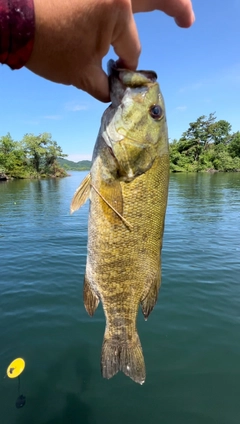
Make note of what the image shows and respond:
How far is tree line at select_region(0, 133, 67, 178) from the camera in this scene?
8050 cm

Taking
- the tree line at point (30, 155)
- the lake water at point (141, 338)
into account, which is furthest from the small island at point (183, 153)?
the lake water at point (141, 338)

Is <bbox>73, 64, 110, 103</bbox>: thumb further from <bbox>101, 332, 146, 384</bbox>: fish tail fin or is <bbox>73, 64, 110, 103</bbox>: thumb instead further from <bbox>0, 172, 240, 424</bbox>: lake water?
<bbox>0, 172, 240, 424</bbox>: lake water

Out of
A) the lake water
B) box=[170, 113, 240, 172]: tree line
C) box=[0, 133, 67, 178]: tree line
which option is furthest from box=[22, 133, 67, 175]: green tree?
the lake water

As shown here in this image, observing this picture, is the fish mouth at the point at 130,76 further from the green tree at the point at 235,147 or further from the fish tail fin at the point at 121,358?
the green tree at the point at 235,147

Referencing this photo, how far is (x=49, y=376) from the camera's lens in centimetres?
553

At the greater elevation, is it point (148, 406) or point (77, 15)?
point (77, 15)

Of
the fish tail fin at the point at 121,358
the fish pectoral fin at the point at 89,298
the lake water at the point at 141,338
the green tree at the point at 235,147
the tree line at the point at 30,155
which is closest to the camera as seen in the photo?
the fish pectoral fin at the point at 89,298

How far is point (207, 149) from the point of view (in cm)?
9731

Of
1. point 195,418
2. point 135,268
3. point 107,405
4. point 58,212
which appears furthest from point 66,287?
point 58,212

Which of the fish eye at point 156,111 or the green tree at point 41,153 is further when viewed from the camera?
the green tree at point 41,153

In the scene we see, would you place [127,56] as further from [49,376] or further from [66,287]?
[66,287]

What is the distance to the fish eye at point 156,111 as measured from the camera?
228 centimetres

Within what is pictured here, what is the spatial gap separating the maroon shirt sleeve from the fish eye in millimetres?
1068

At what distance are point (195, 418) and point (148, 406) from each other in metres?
0.75
